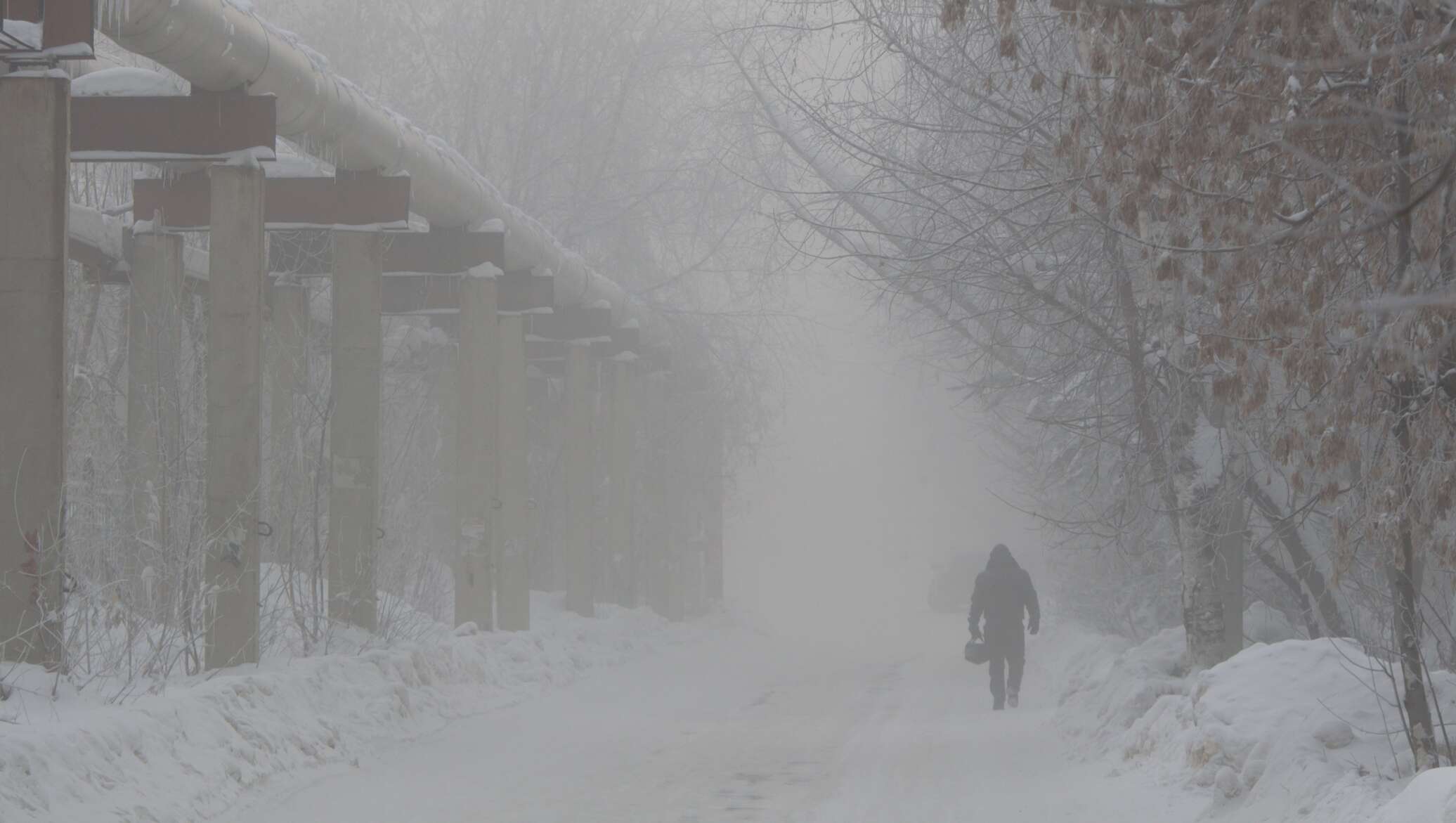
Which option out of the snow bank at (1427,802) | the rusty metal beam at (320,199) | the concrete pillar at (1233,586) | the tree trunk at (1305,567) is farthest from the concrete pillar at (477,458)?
the snow bank at (1427,802)

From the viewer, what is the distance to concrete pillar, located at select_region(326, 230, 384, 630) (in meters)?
14.1

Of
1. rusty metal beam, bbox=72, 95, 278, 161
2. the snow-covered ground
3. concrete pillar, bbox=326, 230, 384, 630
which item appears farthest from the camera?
concrete pillar, bbox=326, 230, 384, 630

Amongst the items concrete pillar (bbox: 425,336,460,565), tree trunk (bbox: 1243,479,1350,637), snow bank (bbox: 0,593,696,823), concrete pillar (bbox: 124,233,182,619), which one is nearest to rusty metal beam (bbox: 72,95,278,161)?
concrete pillar (bbox: 124,233,182,619)

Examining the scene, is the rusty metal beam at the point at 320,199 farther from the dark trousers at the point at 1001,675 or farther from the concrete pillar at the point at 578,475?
the concrete pillar at the point at 578,475

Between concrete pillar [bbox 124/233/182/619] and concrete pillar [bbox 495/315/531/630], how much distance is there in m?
4.71

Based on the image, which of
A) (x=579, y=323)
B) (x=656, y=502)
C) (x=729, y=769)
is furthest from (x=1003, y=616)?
(x=656, y=502)

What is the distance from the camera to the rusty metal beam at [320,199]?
13.4 m

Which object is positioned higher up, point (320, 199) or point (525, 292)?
point (320, 199)

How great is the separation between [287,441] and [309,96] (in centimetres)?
312

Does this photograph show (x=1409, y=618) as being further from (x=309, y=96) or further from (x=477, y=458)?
(x=477, y=458)

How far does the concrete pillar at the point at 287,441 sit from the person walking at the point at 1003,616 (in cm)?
707

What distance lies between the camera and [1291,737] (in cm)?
769

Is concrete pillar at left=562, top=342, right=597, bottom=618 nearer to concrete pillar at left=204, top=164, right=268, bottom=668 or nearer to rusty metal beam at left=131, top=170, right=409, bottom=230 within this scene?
rusty metal beam at left=131, top=170, right=409, bottom=230

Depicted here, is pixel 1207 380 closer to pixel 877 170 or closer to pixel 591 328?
pixel 877 170
